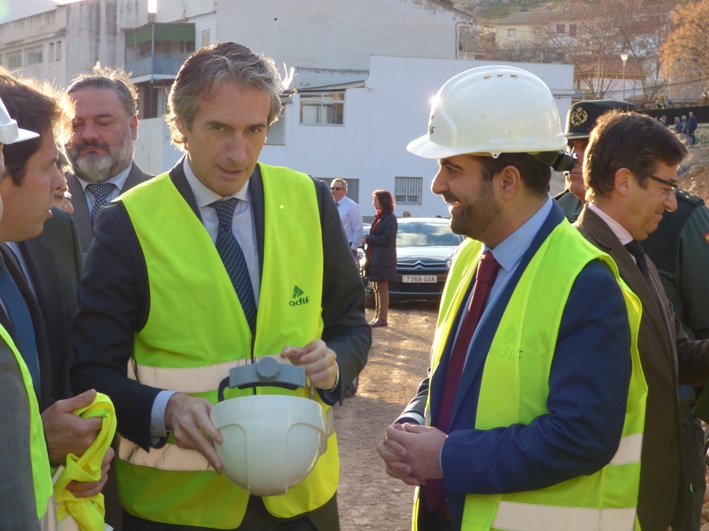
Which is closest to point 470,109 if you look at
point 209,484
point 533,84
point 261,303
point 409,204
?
point 533,84

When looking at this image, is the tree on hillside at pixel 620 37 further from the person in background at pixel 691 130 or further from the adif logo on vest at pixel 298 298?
the adif logo on vest at pixel 298 298

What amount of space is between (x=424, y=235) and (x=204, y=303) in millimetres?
16671

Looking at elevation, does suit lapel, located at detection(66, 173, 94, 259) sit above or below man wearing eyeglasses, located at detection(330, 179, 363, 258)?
above

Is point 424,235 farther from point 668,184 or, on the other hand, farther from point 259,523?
point 259,523

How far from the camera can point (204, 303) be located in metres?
2.96

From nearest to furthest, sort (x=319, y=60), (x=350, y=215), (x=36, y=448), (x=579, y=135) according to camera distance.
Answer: (x=36, y=448)
(x=579, y=135)
(x=350, y=215)
(x=319, y=60)

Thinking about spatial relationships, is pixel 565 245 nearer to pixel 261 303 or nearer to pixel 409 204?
pixel 261 303

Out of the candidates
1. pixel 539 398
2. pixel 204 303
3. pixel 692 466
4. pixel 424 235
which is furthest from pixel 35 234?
pixel 424 235

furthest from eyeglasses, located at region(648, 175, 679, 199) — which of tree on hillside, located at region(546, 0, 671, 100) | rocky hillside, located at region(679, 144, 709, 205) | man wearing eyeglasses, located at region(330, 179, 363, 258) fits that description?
tree on hillside, located at region(546, 0, 671, 100)

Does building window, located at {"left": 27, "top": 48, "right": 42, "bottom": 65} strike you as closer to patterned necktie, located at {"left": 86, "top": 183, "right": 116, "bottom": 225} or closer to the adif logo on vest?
patterned necktie, located at {"left": 86, "top": 183, "right": 116, "bottom": 225}

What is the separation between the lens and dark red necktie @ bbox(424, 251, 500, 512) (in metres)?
2.84

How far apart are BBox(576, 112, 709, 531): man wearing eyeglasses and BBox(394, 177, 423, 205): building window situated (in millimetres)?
40790

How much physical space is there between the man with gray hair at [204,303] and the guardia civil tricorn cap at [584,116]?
2314 millimetres

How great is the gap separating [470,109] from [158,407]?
4.05ft
